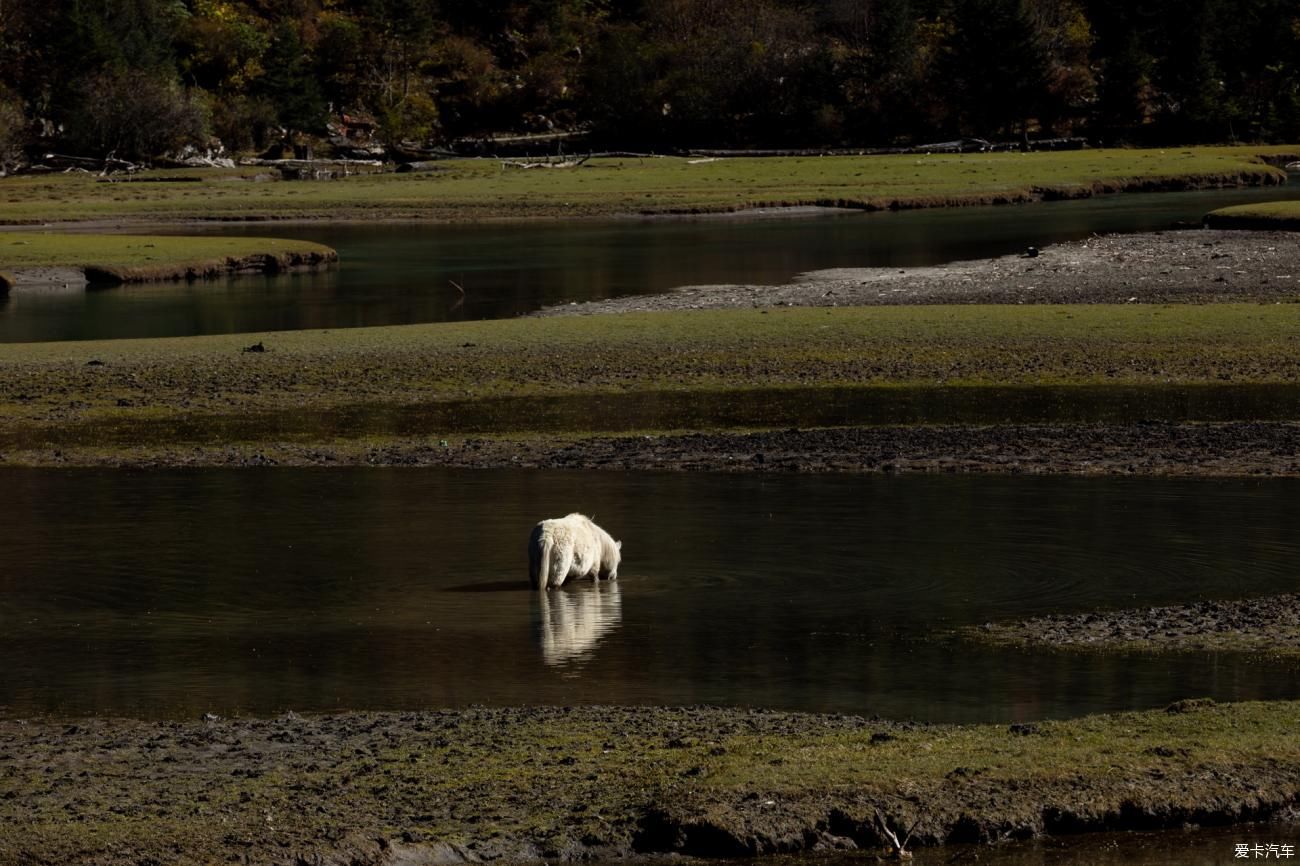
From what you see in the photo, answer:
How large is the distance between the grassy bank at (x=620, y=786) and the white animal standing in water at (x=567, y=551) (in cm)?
390

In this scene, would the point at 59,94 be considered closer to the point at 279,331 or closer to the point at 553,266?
the point at 553,266

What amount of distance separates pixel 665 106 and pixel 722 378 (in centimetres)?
9794

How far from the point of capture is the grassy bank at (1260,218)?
5394 cm


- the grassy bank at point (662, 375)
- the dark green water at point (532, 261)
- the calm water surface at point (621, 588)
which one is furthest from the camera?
the dark green water at point (532, 261)

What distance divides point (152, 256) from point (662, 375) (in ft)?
90.0

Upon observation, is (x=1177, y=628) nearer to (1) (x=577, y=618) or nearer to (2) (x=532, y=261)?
(1) (x=577, y=618)

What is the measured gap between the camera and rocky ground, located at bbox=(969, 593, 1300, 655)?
13289 millimetres

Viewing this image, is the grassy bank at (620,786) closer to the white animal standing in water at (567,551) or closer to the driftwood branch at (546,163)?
the white animal standing in water at (567,551)

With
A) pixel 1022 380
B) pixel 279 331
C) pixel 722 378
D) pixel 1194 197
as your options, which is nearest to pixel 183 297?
pixel 279 331

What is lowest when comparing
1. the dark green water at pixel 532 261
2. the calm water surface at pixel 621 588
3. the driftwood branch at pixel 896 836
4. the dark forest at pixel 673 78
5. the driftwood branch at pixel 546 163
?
the dark green water at pixel 532 261

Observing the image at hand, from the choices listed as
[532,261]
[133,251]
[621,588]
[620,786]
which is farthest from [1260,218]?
[620,786]

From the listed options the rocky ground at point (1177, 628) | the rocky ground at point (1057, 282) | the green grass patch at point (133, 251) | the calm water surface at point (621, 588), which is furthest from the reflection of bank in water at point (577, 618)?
the green grass patch at point (133, 251)

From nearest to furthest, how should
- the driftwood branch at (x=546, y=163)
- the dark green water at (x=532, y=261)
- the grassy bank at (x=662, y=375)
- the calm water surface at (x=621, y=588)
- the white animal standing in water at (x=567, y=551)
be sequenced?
the calm water surface at (x=621, y=588) → the white animal standing in water at (x=567, y=551) → the grassy bank at (x=662, y=375) → the dark green water at (x=532, y=261) → the driftwood branch at (x=546, y=163)

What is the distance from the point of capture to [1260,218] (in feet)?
181
